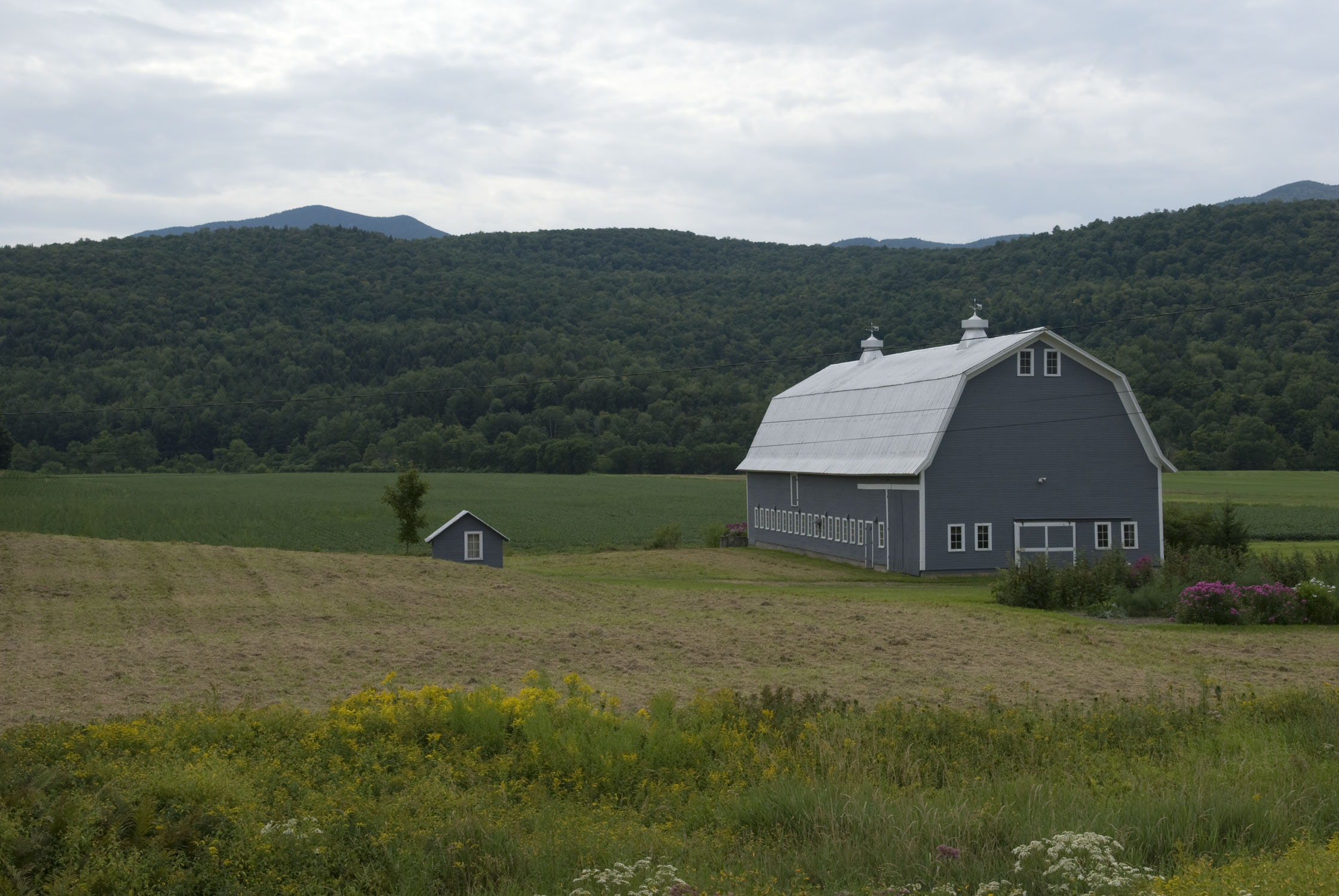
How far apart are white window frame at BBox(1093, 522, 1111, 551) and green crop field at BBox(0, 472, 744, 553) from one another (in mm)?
22800

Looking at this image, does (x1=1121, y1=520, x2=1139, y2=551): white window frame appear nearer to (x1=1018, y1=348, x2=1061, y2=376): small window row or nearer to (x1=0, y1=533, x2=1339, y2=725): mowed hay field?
(x1=1018, y1=348, x2=1061, y2=376): small window row

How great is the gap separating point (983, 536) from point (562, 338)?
76402 mm

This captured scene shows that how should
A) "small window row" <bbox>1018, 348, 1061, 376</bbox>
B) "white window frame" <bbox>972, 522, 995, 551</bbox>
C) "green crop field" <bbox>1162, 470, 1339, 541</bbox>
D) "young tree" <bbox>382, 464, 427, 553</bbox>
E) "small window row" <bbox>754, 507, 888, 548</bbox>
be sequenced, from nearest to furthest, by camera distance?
"white window frame" <bbox>972, 522, 995, 551</bbox> → "small window row" <bbox>1018, 348, 1061, 376</bbox> → "small window row" <bbox>754, 507, 888, 548</bbox> → "young tree" <bbox>382, 464, 427, 553</bbox> → "green crop field" <bbox>1162, 470, 1339, 541</bbox>

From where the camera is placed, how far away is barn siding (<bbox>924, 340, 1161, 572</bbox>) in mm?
36812

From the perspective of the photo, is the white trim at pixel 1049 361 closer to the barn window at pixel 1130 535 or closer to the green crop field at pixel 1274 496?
the barn window at pixel 1130 535

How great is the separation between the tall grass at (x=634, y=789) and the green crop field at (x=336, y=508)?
129 feet

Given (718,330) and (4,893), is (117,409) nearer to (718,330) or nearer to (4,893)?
(718,330)

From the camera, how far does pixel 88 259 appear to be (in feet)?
355

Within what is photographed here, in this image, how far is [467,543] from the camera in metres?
37.0

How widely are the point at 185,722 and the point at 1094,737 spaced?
29.4 feet

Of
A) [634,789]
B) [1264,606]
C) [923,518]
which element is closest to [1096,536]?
[923,518]

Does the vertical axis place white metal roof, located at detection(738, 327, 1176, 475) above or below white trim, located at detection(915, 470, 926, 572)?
above

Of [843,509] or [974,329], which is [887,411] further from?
[974,329]

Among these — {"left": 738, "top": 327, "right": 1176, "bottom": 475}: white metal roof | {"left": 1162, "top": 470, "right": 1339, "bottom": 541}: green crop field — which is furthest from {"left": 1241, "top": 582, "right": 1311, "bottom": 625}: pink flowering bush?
{"left": 1162, "top": 470, "right": 1339, "bottom": 541}: green crop field
